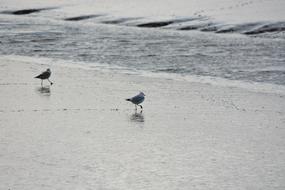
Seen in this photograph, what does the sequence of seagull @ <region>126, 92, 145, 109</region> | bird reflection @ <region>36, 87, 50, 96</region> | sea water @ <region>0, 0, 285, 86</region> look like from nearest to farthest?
seagull @ <region>126, 92, 145, 109</region>, bird reflection @ <region>36, 87, 50, 96</region>, sea water @ <region>0, 0, 285, 86</region>

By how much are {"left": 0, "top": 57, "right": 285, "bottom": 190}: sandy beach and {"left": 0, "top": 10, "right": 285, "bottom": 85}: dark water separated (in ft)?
11.0

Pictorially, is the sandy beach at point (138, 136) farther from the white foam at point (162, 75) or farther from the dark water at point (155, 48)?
the dark water at point (155, 48)

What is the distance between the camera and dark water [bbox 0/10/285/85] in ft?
85.9

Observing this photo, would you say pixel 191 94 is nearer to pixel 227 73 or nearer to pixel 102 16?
pixel 227 73

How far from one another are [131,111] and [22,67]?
888 cm

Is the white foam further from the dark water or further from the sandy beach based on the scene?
the sandy beach

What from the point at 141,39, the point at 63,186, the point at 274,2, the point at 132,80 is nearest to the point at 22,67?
the point at 132,80

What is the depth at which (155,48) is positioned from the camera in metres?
32.6

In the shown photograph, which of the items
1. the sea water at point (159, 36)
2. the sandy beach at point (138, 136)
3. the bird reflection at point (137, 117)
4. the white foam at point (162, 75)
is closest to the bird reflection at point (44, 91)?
the sandy beach at point (138, 136)

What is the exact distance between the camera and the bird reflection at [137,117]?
17.5 m

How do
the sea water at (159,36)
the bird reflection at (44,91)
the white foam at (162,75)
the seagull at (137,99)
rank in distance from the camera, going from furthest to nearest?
the sea water at (159,36)
the white foam at (162,75)
the bird reflection at (44,91)
the seagull at (137,99)

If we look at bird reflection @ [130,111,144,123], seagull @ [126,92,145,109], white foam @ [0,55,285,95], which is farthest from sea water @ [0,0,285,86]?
bird reflection @ [130,111,144,123]

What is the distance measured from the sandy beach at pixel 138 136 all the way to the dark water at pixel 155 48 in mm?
3358

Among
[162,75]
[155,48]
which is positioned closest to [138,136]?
[162,75]
